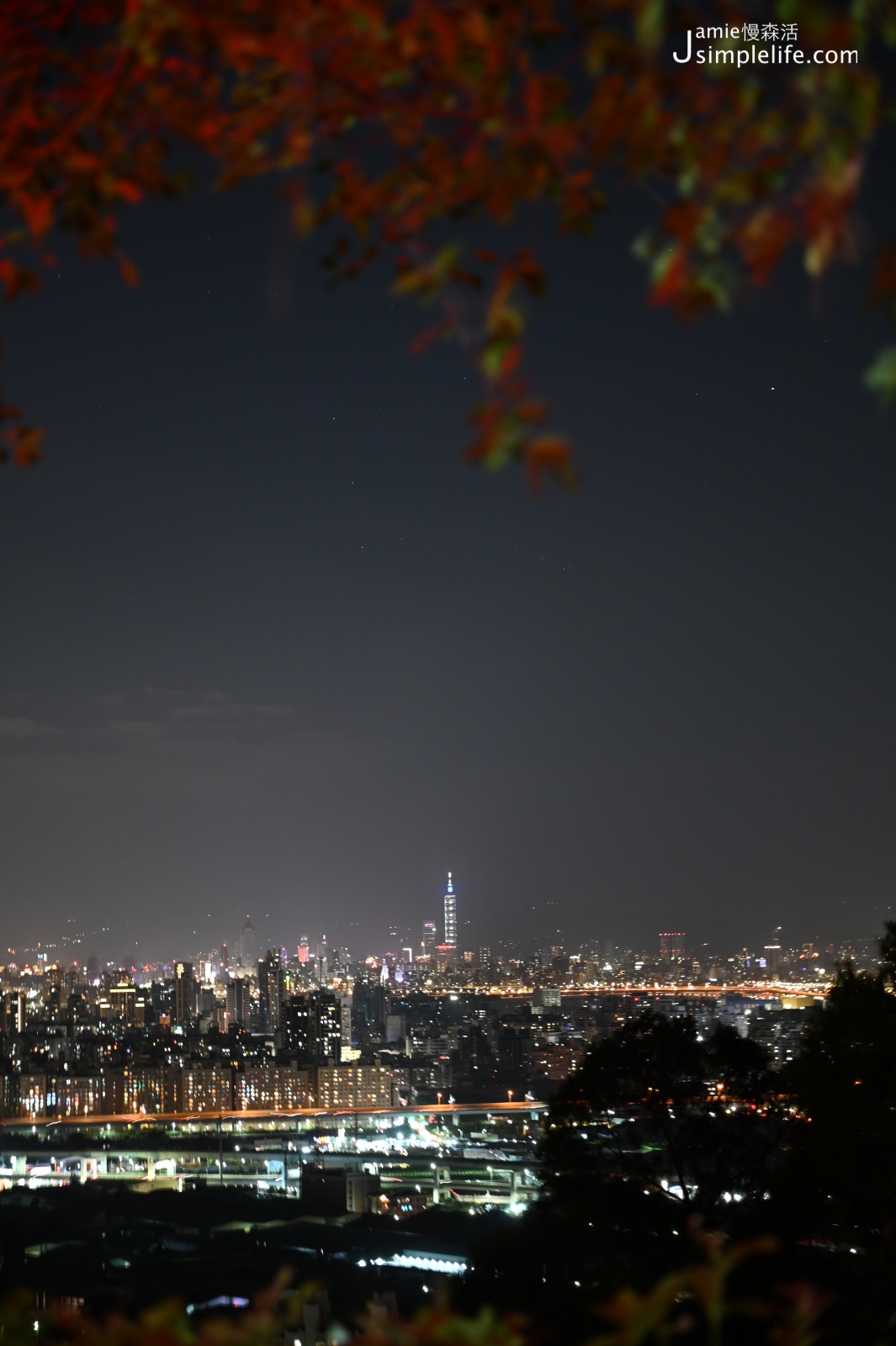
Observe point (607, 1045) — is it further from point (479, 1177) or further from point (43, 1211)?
point (479, 1177)

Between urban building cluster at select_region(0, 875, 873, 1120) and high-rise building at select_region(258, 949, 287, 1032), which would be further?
high-rise building at select_region(258, 949, 287, 1032)

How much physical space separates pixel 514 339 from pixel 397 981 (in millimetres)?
70854

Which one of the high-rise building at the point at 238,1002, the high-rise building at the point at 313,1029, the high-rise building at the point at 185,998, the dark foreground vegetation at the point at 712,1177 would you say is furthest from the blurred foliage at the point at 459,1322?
the high-rise building at the point at 238,1002

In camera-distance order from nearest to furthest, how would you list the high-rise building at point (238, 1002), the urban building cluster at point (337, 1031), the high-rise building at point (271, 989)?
the urban building cluster at point (337, 1031) → the high-rise building at point (271, 989) → the high-rise building at point (238, 1002)

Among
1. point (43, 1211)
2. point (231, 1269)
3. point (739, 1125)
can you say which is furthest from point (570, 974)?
point (739, 1125)

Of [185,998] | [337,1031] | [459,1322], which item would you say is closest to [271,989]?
[185,998]

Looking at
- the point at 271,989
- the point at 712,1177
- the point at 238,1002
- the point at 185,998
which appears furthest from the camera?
the point at 271,989

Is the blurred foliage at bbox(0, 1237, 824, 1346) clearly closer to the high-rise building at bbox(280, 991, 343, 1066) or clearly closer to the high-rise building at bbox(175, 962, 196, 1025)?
the high-rise building at bbox(280, 991, 343, 1066)

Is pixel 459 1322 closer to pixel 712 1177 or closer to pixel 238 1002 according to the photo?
pixel 712 1177

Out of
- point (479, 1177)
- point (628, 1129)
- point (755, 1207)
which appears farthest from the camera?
point (479, 1177)

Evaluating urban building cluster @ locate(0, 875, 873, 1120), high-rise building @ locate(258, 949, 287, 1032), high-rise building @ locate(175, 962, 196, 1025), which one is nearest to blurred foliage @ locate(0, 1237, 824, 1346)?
urban building cluster @ locate(0, 875, 873, 1120)

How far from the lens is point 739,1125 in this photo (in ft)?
21.8

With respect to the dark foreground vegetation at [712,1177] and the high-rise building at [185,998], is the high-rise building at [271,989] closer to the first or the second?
the high-rise building at [185,998]

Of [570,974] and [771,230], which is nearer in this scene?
[771,230]
